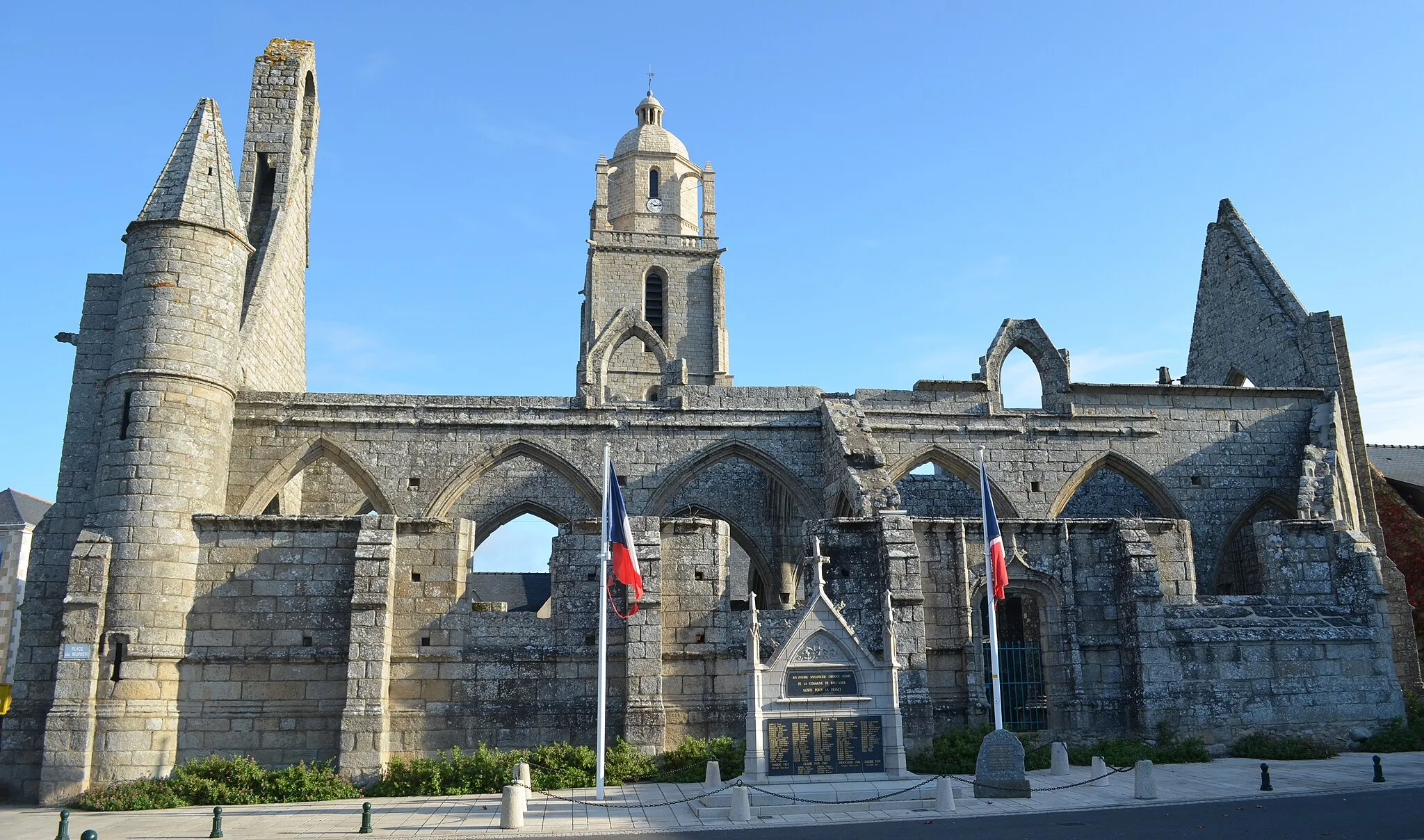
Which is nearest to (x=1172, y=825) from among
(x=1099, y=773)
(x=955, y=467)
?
(x=1099, y=773)

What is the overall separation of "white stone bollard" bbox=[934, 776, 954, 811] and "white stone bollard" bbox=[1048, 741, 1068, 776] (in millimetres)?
3229

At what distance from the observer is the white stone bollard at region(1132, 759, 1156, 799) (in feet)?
41.3

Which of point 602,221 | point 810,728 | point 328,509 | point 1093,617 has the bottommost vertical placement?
point 810,728

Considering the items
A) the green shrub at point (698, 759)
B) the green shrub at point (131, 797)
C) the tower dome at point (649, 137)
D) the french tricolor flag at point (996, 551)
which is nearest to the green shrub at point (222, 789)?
the green shrub at point (131, 797)

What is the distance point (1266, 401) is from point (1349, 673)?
26.1 feet

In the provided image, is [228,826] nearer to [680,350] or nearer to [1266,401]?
[1266,401]

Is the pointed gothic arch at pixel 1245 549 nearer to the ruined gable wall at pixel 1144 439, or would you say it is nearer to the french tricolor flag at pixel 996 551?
the ruined gable wall at pixel 1144 439

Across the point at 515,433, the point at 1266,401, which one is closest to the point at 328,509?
the point at 515,433

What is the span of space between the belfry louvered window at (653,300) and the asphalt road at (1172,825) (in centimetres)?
3212

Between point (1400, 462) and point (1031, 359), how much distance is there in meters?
16.1

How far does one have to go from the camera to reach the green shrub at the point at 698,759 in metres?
14.6

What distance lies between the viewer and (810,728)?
12500 mm

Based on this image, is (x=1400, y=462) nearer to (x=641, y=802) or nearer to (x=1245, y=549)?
(x=1245, y=549)

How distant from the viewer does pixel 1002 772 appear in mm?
12734
